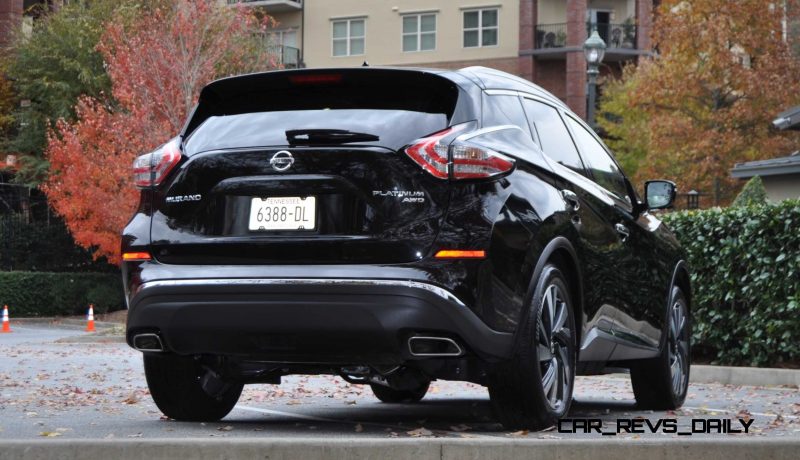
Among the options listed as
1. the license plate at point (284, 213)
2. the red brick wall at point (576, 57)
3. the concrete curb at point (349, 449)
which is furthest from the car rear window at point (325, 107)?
the red brick wall at point (576, 57)

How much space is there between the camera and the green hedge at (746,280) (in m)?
14.0

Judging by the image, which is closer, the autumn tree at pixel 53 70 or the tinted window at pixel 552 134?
the tinted window at pixel 552 134

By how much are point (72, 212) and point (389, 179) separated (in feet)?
98.9

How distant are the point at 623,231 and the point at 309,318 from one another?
280 centimetres

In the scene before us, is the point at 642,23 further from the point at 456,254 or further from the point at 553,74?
the point at 456,254

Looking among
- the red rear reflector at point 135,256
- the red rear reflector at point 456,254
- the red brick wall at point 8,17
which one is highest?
the red brick wall at point 8,17

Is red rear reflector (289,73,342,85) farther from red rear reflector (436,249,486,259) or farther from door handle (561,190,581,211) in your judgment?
door handle (561,190,581,211)

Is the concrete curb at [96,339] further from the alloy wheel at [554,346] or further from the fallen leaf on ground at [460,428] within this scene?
the alloy wheel at [554,346]

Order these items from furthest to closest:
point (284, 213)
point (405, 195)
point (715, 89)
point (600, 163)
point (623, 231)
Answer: point (715, 89), point (600, 163), point (623, 231), point (284, 213), point (405, 195)

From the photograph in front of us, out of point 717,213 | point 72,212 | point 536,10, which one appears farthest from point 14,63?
point 717,213

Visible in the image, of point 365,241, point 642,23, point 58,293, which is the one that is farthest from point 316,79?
point 642,23

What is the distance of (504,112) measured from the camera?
7484 millimetres

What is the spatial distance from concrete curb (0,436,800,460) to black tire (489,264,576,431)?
1.17 metres

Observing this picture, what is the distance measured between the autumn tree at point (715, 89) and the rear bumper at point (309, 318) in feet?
106
